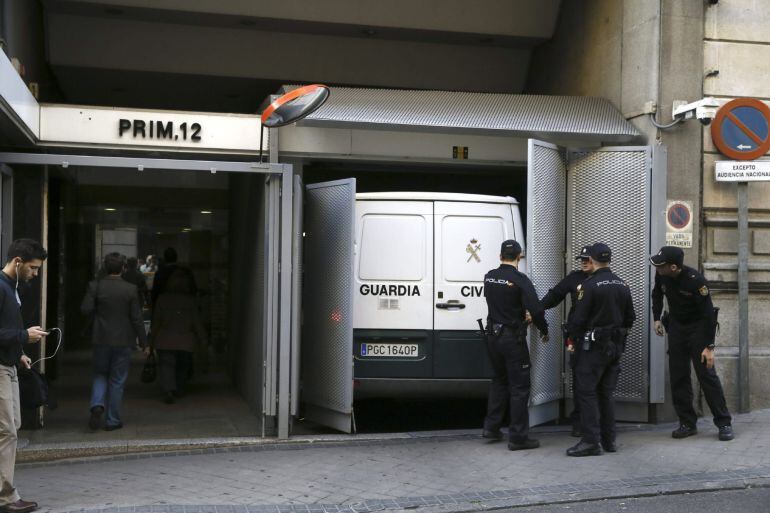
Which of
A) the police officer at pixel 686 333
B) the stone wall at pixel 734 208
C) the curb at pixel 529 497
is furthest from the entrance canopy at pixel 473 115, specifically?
the curb at pixel 529 497

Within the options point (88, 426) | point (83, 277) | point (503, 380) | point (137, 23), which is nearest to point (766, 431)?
point (503, 380)

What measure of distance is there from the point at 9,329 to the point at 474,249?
4193 millimetres

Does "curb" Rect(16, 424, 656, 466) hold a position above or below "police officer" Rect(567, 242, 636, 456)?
below

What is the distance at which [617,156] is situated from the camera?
28.0ft

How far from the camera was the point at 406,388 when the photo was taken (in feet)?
26.6

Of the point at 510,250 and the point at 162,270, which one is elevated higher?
the point at 510,250

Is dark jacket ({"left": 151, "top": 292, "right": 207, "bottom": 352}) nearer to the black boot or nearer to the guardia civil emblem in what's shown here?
the guardia civil emblem

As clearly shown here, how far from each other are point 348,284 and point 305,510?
248 cm

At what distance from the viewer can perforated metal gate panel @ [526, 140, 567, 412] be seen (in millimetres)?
8023

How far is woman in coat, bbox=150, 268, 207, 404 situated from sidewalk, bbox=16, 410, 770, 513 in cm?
268

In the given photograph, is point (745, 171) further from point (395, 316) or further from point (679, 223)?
point (395, 316)

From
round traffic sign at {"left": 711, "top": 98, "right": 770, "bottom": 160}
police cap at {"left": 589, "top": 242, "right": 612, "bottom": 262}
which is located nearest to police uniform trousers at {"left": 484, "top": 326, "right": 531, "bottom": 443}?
police cap at {"left": 589, "top": 242, "right": 612, "bottom": 262}

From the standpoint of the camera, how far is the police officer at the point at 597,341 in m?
7.29

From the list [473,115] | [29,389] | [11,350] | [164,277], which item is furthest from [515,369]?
[164,277]
